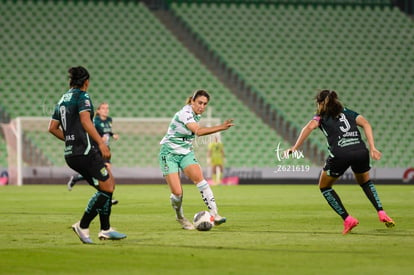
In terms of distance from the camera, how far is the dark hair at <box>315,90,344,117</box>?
12.4m

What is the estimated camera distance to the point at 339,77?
3847 centimetres

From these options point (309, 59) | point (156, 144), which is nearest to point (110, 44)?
point (156, 144)

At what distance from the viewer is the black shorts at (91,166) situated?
34.2 ft

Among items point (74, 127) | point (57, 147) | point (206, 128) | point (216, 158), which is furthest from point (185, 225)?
point (57, 147)

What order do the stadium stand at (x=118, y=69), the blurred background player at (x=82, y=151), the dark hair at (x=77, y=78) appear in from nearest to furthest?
the blurred background player at (x=82, y=151) < the dark hair at (x=77, y=78) < the stadium stand at (x=118, y=69)

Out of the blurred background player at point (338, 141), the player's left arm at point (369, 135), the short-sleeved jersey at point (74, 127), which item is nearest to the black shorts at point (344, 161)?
the blurred background player at point (338, 141)

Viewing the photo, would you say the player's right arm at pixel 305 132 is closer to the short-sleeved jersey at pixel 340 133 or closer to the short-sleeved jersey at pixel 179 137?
the short-sleeved jersey at pixel 340 133

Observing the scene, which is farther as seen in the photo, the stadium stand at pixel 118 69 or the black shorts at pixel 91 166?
the stadium stand at pixel 118 69

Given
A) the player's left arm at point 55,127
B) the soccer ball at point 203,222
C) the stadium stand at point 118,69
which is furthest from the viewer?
the stadium stand at point 118,69

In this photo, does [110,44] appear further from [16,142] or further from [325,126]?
[325,126]

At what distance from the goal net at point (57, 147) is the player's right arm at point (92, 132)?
2145 centimetres

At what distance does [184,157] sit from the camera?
1313 centimetres

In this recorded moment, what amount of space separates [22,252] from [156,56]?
93.2ft

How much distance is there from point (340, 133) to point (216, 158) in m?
19.1
